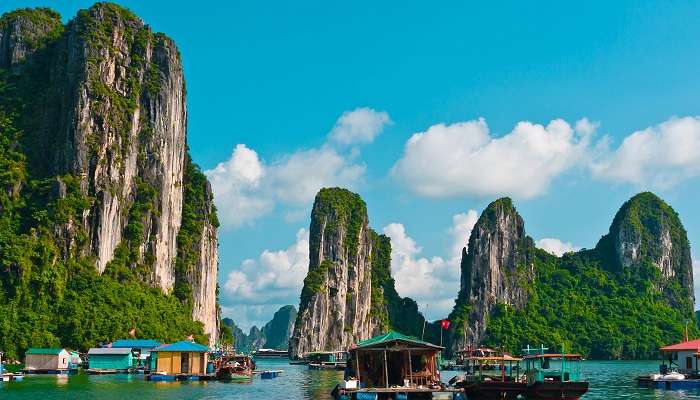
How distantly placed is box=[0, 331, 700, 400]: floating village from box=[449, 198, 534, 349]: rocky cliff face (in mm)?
76257

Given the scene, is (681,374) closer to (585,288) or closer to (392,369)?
(392,369)

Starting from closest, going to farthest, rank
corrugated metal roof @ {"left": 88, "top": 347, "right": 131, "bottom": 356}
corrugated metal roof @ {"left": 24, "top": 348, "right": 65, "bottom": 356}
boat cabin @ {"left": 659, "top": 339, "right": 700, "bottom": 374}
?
boat cabin @ {"left": 659, "top": 339, "right": 700, "bottom": 374}
corrugated metal roof @ {"left": 24, "top": 348, "right": 65, "bottom": 356}
corrugated metal roof @ {"left": 88, "top": 347, "right": 131, "bottom": 356}

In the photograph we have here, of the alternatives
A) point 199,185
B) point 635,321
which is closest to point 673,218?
point 635,321

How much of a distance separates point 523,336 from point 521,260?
1735cm

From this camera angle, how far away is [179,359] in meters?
62.8

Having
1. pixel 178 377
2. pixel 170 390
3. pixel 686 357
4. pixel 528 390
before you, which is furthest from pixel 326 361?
pixel 528 390

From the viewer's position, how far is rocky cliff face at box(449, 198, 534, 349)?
167375 mm

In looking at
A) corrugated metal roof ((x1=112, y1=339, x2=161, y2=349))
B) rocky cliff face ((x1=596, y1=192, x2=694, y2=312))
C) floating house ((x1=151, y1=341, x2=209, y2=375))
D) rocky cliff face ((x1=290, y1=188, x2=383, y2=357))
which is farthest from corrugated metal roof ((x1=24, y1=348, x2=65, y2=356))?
rocky cliff face ((x1=596, y1=192, x2=694, y2=312))

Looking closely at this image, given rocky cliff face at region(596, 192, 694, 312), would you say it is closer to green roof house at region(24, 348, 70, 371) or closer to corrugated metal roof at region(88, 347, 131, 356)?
corrugated metal roof at region(88, 347, 131, 356)

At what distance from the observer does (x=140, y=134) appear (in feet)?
344

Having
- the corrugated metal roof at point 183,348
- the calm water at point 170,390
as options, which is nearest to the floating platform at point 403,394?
the calm water at point 170,390

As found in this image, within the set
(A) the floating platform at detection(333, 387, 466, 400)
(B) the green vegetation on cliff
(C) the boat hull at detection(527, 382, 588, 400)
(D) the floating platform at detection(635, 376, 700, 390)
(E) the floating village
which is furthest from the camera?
(B) the green vegetation on cliff

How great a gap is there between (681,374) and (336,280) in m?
99.0

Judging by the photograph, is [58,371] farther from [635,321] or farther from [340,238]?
[635,321]
